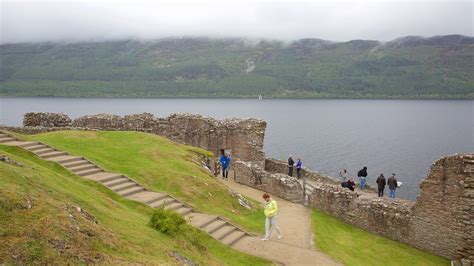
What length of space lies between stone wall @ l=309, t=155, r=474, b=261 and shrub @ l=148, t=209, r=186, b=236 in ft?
53.6

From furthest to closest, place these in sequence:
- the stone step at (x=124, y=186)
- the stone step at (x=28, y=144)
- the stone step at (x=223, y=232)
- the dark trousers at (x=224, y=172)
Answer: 1. the dark trousers at (x=224, y=172)
2. the stone step at (x=28, y=144)
3. the stone step at (x=124, y=186)
4. the stone step at (x=223, y=232)

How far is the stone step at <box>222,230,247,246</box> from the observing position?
854 inches

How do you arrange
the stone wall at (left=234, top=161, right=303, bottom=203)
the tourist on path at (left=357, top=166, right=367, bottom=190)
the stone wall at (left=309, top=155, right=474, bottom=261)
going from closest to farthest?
the stone wall at (left=309, top=155, right=474, bottom=261), the stone wall at (left=234, top=161, right=303, bottom=203), the tourist on path at (left=357, top=166, right=367, bottom=190)

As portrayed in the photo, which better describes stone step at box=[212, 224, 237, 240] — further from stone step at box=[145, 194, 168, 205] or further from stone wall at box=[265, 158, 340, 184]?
stone wall at box=[265, 158, 340, 184]

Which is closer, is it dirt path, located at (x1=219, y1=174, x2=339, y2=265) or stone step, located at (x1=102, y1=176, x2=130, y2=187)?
dirt path, located at (x1=219, y1=174, x2=339, y2=265)

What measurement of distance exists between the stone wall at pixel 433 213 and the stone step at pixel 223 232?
1109cm

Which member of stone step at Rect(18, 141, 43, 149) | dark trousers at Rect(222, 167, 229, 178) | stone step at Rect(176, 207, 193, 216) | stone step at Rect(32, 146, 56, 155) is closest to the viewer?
stone step at Rect(176, 207, 193, 216)

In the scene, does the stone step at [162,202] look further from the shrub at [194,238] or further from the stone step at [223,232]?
the shrub at [194,238]

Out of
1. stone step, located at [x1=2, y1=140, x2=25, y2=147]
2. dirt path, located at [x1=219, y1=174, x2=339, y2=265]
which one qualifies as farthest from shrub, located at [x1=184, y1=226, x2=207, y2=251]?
stone step, located at [x1=2, y1=140, x2=25, y2=147]

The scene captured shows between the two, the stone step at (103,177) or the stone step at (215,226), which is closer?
the stone step at (215,226)

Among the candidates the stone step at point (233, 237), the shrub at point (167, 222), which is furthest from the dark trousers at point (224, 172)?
the shrub at point (167, 222)

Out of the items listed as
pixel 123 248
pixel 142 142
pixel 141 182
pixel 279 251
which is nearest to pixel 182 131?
pixel 142 142

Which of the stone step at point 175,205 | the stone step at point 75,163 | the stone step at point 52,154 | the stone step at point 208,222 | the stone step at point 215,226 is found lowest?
the stone step at point 215,226

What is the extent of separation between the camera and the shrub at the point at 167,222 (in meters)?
17.9
